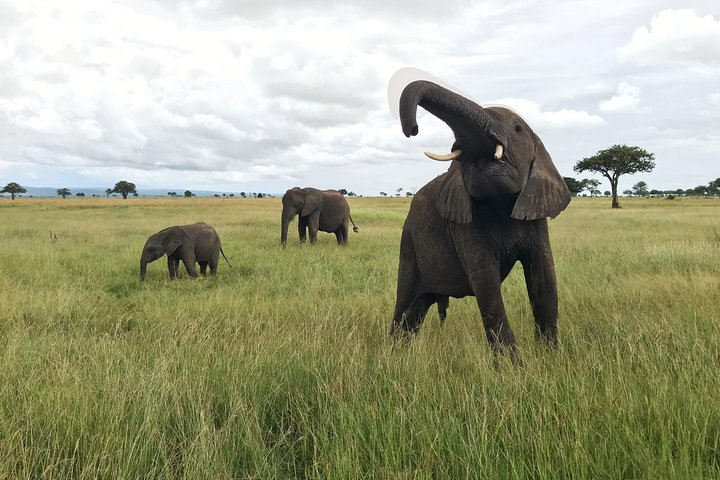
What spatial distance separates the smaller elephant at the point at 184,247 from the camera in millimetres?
8891

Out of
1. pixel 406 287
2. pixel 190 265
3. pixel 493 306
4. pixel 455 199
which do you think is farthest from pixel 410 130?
pixel 190 265

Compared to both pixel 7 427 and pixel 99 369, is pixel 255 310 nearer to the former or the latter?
pixel 99 369

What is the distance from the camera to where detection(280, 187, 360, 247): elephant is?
1438 centimetres

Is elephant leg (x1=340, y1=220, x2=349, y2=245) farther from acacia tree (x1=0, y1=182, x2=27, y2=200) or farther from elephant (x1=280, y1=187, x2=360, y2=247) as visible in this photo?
acacia tree (x1=0, y1=182, x2=27, y2=200)

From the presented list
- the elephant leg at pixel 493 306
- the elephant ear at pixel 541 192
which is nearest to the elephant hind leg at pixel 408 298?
the elephant leg at pixel 493 306

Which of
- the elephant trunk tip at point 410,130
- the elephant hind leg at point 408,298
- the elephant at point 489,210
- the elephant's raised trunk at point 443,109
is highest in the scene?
the elephant's raised trunk at point 443,109

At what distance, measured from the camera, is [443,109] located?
108 inches

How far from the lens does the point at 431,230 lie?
396cm

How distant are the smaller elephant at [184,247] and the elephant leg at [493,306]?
23.2 feet

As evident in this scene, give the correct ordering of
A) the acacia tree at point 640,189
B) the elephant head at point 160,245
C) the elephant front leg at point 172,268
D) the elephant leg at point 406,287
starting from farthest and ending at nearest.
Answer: the acacia tree at point 640,189, the elephant front leg at point 172,268, the elephant head at point 160,245, the elephant leg at point 406,287

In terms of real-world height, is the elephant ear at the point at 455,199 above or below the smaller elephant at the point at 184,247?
above

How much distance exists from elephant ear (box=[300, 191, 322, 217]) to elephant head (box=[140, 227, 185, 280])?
558 cm

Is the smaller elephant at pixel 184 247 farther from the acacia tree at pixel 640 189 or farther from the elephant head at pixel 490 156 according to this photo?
the acacia tree at pixel 640 189

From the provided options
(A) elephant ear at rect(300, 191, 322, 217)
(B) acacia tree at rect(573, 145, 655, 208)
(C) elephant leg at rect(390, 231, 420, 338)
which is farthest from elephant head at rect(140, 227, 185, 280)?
(B) acacia tree at rect(573, 145, 655, 208)
